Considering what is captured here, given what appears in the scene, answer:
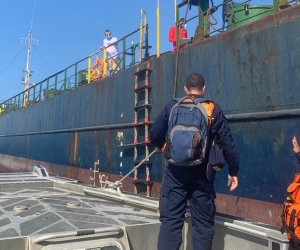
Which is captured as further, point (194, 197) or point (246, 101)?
point (246, 101)

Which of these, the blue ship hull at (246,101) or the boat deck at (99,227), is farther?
the blue ship hull at (246,101)

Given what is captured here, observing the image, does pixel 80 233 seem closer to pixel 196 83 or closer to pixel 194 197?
pixel 194 197

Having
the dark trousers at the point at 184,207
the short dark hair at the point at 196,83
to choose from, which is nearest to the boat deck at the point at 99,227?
the dark trousers at the point at 184,207

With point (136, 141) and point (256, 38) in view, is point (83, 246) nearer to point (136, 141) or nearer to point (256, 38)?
point (256, 38)

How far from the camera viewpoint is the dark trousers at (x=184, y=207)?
2443mm

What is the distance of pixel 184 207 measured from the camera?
2.54m

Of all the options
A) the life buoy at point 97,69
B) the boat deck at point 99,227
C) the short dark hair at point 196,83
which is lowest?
the boat deck at point 99,227

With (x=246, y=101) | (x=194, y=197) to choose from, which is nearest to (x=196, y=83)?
(x=194, y=197)

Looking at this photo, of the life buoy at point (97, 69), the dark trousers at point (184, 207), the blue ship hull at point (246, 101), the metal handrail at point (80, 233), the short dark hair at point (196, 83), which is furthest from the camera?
the life buoy at point (97, 69)

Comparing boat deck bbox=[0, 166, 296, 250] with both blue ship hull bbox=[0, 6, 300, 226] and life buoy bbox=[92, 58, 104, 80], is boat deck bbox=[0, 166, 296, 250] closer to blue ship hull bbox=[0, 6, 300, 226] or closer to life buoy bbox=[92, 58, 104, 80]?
blue ship hull bbox=[0, 6, 300, 226]

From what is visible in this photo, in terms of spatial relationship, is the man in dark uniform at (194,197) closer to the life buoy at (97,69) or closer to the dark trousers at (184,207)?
the dark trousers at (184,207)

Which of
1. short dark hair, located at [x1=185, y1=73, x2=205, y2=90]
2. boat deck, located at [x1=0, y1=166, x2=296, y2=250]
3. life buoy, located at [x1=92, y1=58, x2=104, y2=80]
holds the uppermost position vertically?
life buoy, located at [x1=92, y1=58, x2=104, y2=80]

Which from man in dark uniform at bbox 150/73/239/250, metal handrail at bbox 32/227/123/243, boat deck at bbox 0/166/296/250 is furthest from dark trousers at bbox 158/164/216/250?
metal handrail at bbox 32/227/123/243

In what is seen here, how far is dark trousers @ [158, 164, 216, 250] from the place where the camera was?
2.44 m
